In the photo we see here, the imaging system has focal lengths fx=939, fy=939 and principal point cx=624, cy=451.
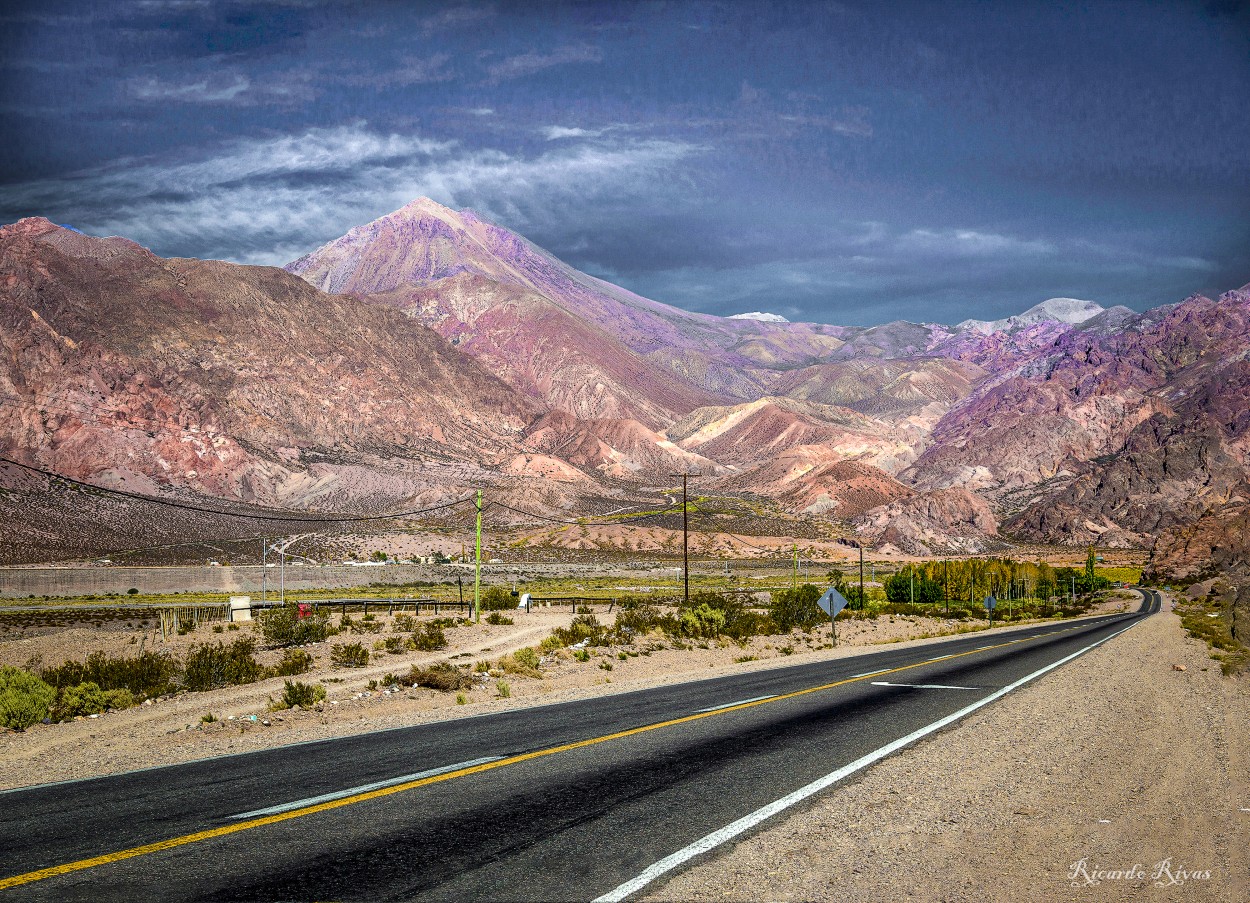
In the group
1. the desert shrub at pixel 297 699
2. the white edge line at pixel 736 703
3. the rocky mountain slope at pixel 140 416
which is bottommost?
the desert shrub at pixel 297 699

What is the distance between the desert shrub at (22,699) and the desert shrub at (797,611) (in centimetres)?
2990

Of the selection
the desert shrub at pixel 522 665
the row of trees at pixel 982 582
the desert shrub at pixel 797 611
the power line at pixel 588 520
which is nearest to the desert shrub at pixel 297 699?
the desert shrub at pixel 522 665

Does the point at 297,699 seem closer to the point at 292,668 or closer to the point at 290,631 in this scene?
the point at 292,668

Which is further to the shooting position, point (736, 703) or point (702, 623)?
point (702, 623)

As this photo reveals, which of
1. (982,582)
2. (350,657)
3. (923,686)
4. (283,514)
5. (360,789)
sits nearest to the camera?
(360,789)

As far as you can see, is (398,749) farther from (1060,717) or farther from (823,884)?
(1060,717)

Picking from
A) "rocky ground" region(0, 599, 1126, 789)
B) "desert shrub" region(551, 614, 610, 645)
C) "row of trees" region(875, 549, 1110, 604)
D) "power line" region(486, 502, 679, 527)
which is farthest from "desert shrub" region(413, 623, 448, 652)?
"power line" region(486, 502, 679, 527)

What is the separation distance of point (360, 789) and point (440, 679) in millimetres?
12177

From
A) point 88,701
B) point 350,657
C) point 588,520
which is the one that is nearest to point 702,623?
point 350,657

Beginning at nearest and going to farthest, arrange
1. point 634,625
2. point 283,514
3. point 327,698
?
1. point 327,698
2. point 634,625
3. point 283,514

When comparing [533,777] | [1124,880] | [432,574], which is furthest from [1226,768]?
[432,574]

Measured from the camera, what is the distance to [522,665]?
83.1 feet

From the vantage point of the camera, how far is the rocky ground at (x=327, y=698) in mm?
13078

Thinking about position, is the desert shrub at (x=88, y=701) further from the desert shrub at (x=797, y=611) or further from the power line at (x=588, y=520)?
the power line at (x=588, y=520)
